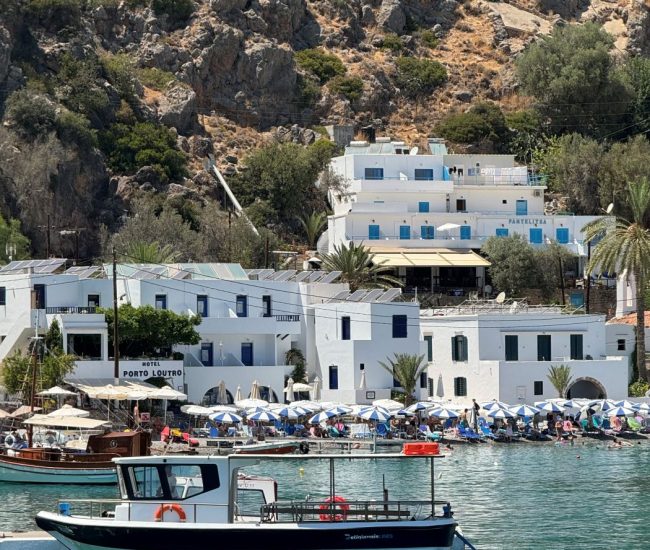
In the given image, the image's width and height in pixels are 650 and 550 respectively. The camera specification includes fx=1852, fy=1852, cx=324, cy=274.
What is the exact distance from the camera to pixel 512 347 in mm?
95062

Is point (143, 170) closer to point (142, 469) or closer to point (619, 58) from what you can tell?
point (619, 58)

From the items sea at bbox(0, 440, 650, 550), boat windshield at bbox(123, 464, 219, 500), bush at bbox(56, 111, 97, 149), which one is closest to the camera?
boat windshield at bbox(123, 464, 219, 500)

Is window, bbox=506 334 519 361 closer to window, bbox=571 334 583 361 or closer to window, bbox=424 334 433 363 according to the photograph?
window, bbox=571 334 583 361

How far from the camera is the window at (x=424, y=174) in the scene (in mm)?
119188

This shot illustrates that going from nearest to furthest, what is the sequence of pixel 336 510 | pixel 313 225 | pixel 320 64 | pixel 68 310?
pixel 336 510
pixel 68 310
pixel 313 225
pixel 320 64

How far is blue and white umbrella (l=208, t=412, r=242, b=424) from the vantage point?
80938 mm

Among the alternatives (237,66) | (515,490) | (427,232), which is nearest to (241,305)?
(427,232)

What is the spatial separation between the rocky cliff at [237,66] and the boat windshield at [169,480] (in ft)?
208

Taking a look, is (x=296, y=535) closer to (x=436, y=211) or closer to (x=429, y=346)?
(x=429, y=346)

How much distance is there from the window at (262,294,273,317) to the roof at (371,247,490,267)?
14.9 meters

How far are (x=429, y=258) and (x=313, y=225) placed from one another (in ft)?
34.7

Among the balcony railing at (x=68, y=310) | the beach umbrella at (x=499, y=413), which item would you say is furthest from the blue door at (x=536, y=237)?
the balcony railing at (x=68, y=310)

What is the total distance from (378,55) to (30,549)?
102m

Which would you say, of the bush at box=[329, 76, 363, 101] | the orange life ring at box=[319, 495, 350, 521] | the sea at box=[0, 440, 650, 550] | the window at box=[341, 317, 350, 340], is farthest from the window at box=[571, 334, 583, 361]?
the orange life ring at box=[319, 495, 350, 521]
